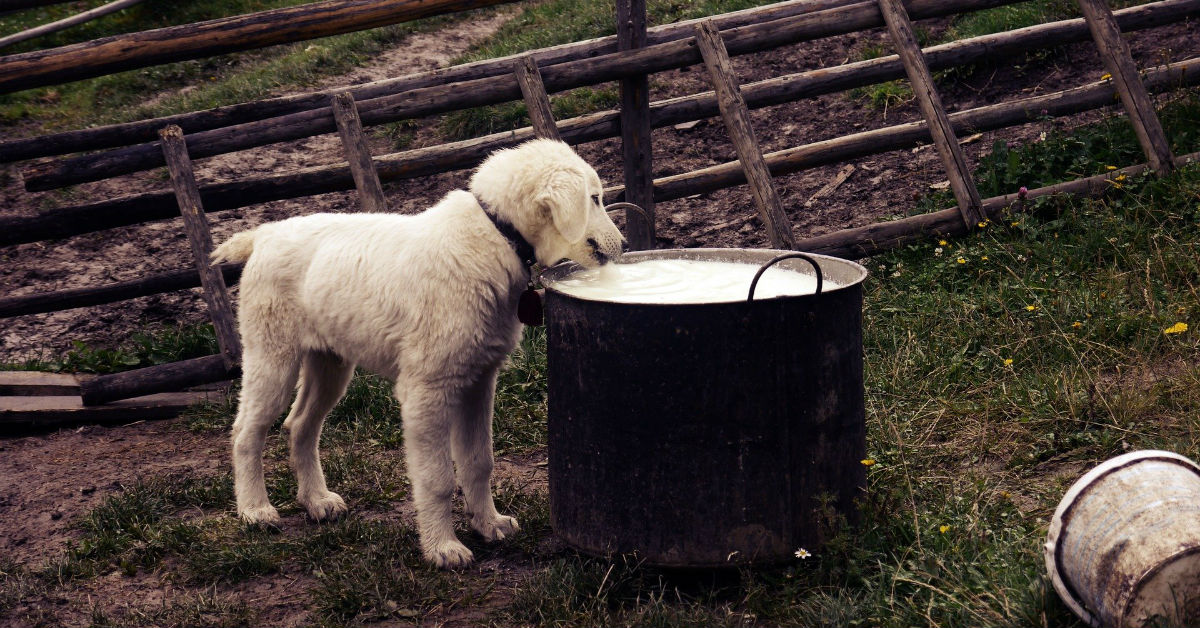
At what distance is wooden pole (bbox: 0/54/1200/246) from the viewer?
6.64m

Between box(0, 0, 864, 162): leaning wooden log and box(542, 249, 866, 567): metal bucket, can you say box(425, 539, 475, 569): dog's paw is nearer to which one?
box(542, 249, 866, 567): metal bucket

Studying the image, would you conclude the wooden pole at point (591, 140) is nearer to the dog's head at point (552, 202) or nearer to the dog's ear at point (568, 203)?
the dog's head at point (552, 202)

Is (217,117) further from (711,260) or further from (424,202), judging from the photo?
(711,260)

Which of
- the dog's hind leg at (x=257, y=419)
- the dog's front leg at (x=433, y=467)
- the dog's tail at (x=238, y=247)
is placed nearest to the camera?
the dog's front leg at (x=433, y=467)

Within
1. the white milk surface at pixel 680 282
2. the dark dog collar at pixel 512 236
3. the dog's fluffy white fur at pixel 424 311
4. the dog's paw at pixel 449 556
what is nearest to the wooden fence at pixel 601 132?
the dog's fluffy white fur at pixel 424 311

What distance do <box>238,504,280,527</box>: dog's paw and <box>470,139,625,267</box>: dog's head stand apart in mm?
1825

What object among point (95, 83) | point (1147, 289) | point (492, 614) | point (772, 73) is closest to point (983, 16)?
point (772, 73)

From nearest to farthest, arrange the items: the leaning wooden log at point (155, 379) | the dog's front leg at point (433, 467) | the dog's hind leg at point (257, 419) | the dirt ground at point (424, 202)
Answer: the dog's front leg at point (433, 467) < the dog's hind leg at point (257, 419) < the dirt ground at point (424, 202) < the leaning wooden log at point (155, 379)

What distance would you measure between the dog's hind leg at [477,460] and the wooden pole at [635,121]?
258cm

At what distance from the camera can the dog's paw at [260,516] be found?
187 inches

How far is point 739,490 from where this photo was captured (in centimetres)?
358

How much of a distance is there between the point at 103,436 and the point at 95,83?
7.33 m

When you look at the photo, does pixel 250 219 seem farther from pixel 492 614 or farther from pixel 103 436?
pixel 492 614

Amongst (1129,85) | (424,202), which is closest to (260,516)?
(424,202)
